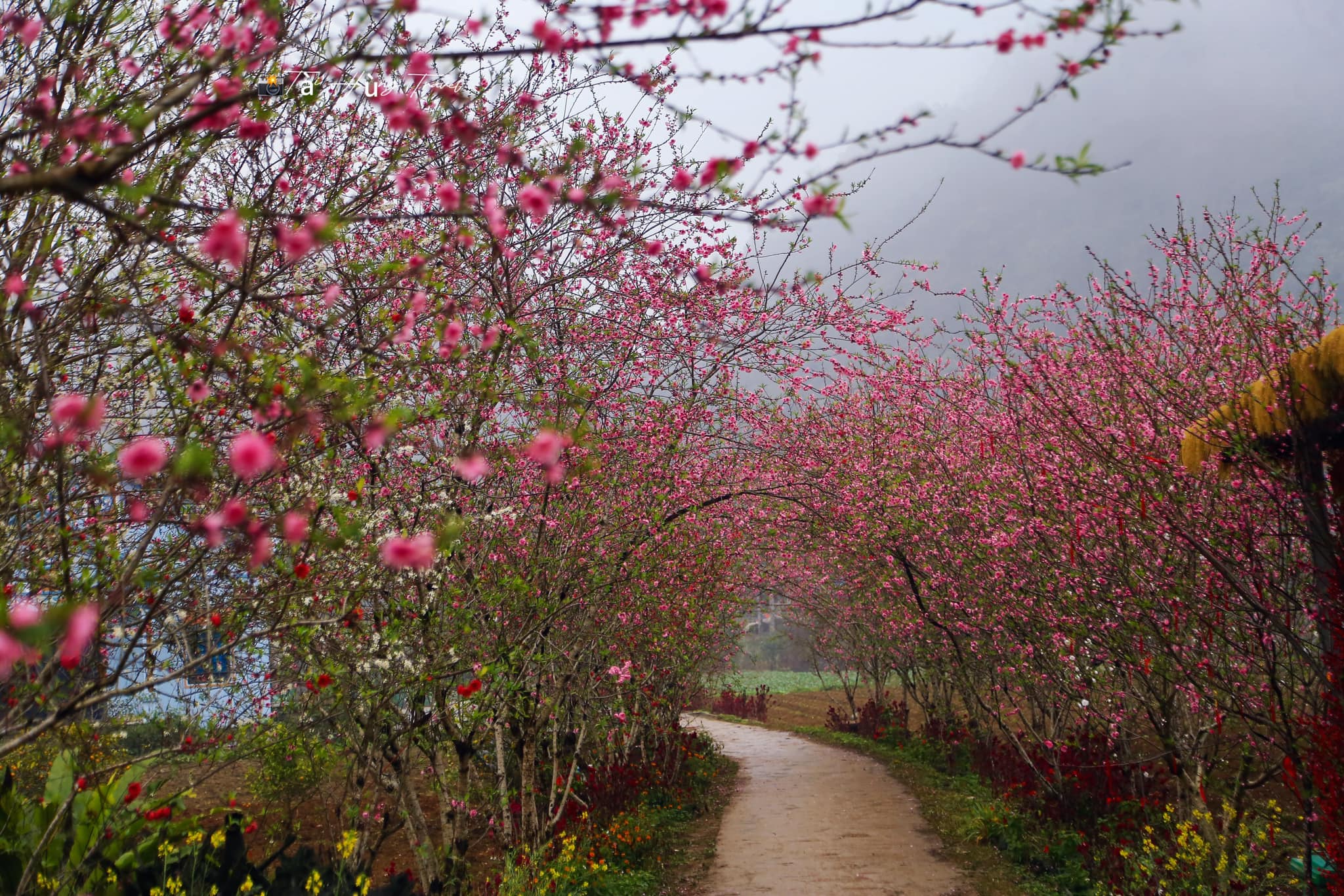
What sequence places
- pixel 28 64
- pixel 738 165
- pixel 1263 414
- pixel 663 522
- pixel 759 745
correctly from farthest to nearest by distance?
pixel 759 745
pixel 663 522
pixel 1263 414
pixel 28 64
pixel 738 165

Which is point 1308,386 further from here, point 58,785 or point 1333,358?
point 58,785

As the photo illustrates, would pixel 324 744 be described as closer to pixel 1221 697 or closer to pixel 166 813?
pixel 166 813

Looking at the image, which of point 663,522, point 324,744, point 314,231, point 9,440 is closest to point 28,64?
point 9,440

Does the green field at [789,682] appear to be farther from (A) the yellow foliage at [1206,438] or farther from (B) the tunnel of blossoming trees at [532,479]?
(A) the yellow foliage at [1206,438]

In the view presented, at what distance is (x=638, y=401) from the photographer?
755cm

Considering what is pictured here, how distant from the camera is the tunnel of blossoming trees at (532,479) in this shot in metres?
2.57

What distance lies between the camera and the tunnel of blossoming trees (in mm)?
2568

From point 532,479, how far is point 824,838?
5946 mm

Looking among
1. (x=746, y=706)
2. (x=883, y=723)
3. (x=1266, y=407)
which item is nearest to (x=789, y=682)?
(x=746, y=706)

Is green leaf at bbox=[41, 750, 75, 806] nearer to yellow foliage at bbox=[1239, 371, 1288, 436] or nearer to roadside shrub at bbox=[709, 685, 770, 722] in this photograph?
yellow foliage at bbox=[1239, 371, 1288, 436]

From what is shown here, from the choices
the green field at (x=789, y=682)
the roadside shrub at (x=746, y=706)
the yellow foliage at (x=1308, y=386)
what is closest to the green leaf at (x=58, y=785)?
the yellow foliage at (x=1308, y=386)

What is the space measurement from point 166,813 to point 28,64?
313 centimetres

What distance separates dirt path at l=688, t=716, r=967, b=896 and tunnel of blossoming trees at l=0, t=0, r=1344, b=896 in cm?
16

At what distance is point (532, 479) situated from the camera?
6.46 m
